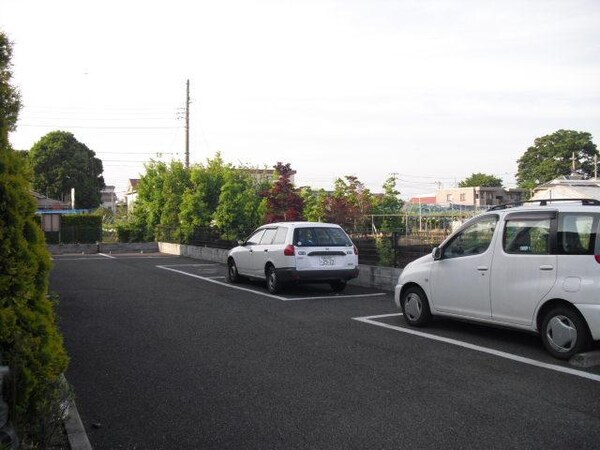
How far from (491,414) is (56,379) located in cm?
351

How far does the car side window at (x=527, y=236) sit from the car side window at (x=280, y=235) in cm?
597

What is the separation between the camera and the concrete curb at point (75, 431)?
3902 millimetres

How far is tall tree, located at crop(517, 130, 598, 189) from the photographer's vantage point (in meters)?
73.3

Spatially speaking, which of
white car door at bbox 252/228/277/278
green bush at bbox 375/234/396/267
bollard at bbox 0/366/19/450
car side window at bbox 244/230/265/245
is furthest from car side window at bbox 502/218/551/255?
car side window at bbox 244/230/265/245

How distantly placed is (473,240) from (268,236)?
6.39m

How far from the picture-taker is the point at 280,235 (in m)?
12.6

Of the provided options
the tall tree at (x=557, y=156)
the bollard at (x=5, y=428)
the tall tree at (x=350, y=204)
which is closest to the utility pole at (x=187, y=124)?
the tall tree at (x=350, y=204)

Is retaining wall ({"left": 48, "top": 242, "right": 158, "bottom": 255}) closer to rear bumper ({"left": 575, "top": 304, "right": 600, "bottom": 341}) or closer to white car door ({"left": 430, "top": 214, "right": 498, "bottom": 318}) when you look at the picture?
white car door ({"left": 430, "top": 214, "right": 498, "bottom": 318})

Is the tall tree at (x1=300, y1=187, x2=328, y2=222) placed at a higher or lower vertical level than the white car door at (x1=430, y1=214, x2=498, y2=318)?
higher

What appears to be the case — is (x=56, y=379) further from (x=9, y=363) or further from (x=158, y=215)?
(x=158, y=215)

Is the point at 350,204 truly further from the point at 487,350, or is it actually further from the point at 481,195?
the point at 481,195

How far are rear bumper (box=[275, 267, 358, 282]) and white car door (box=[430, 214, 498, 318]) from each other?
4.01 m

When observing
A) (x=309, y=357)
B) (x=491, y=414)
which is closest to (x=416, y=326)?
(x=309, y=357)

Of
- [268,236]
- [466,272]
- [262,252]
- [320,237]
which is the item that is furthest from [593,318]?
[268,236]
